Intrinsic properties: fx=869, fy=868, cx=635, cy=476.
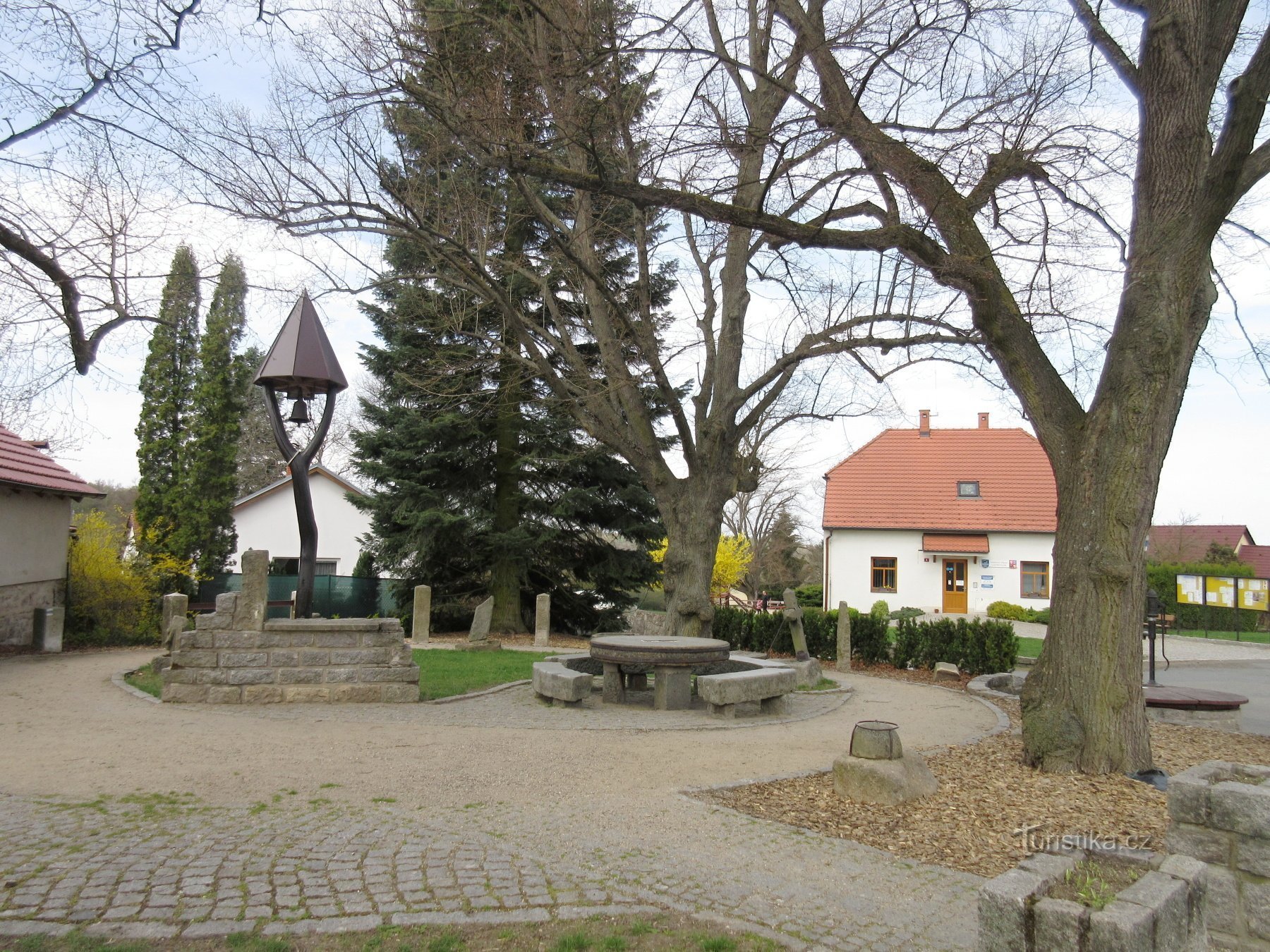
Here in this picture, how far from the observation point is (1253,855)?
13.6ft

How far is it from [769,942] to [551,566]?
60.1 feet

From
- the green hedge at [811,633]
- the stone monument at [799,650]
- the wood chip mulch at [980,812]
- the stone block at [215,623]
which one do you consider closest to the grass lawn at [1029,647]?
the green hedge at [811,633]

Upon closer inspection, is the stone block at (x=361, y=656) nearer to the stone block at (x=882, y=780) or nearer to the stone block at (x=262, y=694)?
the stone block at (x=262, y=694)

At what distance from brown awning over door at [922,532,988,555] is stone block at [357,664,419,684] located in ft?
86.1

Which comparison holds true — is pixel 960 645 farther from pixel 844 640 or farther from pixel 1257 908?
pixel 1257 908

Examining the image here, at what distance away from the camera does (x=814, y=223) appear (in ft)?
25.7

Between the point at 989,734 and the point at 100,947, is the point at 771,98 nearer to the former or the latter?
the point at 989,734

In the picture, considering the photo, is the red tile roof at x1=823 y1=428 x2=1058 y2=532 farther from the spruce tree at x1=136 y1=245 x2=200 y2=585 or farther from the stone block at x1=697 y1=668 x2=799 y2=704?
the stone block at x1=697 y1=668 x2=799 y2=704

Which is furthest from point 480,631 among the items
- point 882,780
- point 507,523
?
point 882,780

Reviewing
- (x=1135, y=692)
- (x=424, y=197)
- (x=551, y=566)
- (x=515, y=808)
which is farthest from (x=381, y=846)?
(x=551, y=566)

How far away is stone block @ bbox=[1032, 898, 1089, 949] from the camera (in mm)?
3090

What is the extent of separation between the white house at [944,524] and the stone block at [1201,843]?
97.2ft

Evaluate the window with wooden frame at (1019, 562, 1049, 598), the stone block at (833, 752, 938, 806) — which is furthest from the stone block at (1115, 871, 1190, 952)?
the window with wooden frame at (1019, 562, 1049, 598)

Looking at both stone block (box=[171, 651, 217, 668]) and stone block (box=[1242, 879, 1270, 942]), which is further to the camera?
stone block (box=[171, 651, 217, 668])
